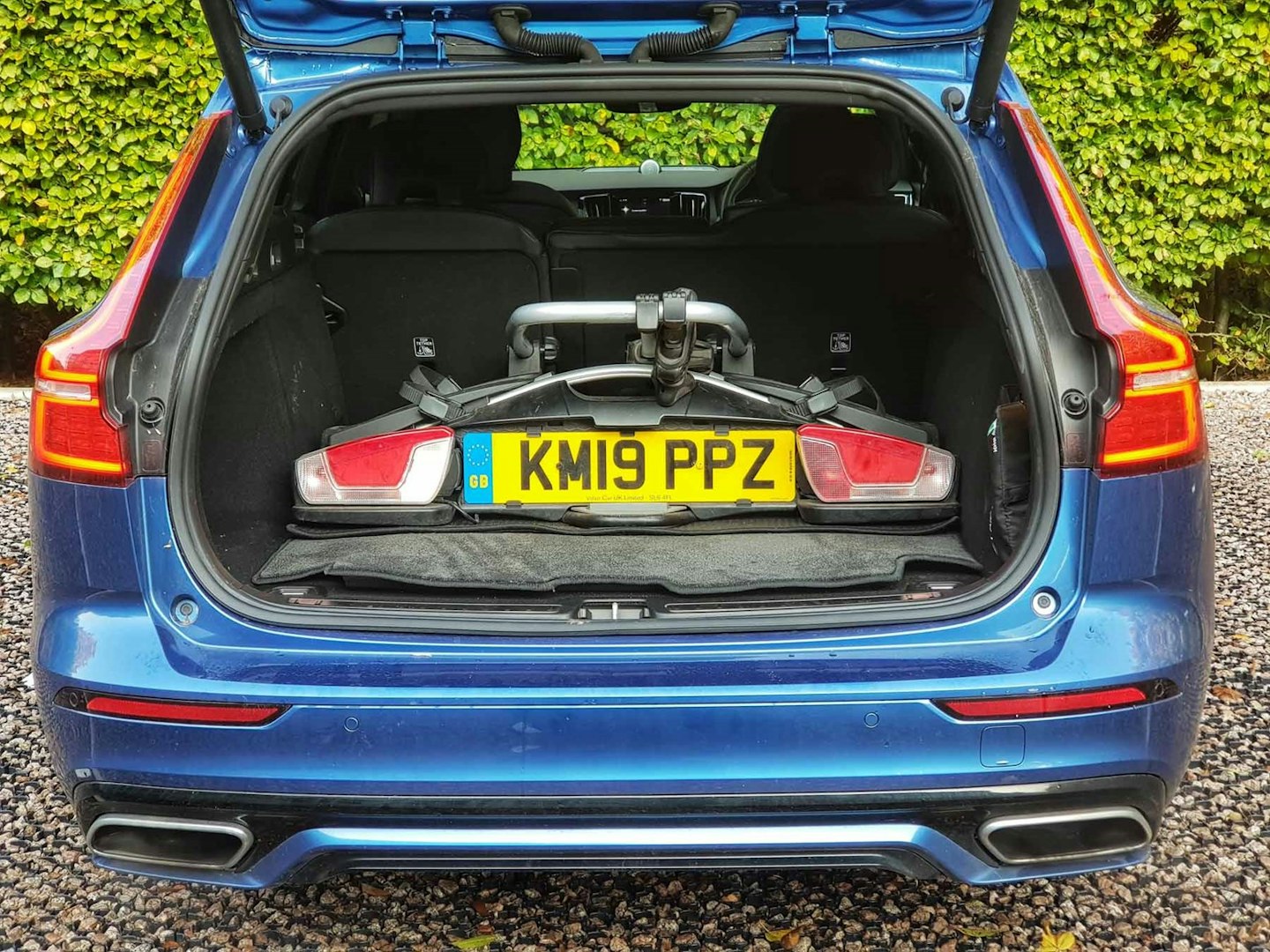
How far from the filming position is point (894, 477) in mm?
2424

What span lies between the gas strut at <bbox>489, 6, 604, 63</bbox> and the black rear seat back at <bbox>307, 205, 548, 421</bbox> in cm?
114

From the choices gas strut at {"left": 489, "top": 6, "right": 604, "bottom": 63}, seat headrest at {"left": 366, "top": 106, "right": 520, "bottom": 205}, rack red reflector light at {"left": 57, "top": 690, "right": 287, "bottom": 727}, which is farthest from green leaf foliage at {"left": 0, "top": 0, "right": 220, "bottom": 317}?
rack red reflector light at {"left": 57, "top": 690, "right": 287, "bottom": 727}

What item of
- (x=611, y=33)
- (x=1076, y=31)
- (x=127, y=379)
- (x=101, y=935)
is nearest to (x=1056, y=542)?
(x=611, y=33)

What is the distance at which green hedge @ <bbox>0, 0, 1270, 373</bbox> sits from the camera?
20.9 feet

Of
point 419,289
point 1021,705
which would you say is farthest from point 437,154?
point 1021,705

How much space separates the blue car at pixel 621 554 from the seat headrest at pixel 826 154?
86cm

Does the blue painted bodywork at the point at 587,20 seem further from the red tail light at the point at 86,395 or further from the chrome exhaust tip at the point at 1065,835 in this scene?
the chrome exhaust tip at the point at 1065,835

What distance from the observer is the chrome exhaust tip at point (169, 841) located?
5.91ft

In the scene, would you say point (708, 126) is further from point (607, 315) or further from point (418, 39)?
point (418, 39)

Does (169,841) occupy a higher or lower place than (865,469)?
lower

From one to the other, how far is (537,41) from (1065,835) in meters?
1.45

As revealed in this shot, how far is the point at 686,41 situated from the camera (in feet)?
6.51

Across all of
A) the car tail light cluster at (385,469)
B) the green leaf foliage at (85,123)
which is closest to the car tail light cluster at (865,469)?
the car tail light cluster at (385,469)

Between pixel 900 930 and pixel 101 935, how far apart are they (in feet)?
4.81
